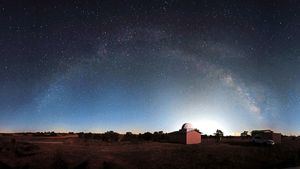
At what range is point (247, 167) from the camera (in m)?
30.8

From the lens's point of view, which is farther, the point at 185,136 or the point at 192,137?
the point at 192,137

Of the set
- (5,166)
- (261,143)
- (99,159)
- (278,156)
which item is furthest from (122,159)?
(261,143)

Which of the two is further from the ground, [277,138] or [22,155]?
[277,138]

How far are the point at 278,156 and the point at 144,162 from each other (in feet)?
48.5

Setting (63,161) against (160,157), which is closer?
(63,161)

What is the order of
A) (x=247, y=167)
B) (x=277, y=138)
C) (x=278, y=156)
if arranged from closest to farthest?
1. (x=247, y=167)
2. (x=278, y=156)
3. (x=277, y=138)

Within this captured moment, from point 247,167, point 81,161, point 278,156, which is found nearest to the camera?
point 247,167

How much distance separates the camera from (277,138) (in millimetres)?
72812

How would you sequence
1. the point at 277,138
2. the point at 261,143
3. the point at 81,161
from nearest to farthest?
the point at 81,161 < the point at 261,143 < the point at 277,138

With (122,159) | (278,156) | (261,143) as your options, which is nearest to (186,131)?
(261,143)

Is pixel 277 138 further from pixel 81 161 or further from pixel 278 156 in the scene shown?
pixel 81 161

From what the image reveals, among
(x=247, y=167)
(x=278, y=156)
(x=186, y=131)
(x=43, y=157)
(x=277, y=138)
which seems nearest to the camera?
(x=247, y=167)

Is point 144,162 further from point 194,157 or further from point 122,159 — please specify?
point 194,157

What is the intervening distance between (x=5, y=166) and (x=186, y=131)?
41.0 meters
